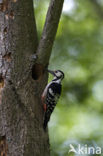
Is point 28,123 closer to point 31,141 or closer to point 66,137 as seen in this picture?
point 31,141

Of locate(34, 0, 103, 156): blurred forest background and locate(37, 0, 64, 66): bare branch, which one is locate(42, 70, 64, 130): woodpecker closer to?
locate(37, 0, 64, 66): bare branch

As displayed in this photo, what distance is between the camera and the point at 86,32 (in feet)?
26.7

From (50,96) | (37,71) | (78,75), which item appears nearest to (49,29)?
(37,71)

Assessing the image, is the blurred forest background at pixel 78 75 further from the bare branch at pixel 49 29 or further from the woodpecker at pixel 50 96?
the bare branch at pixel 49 29

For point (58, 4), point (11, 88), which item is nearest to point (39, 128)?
point (11, 88)

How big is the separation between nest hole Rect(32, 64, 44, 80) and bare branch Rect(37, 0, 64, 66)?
0.32ft

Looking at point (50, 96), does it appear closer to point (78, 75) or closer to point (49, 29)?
point (49, 29)

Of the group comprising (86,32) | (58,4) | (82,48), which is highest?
(86,32)

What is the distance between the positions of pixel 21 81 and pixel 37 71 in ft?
1.47

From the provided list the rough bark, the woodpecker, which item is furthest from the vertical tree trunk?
the woodpecker

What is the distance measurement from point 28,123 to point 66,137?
3.53 metres

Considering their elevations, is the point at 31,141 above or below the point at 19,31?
below

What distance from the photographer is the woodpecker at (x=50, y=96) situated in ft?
14.1

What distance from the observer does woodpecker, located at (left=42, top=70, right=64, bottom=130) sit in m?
4.29
